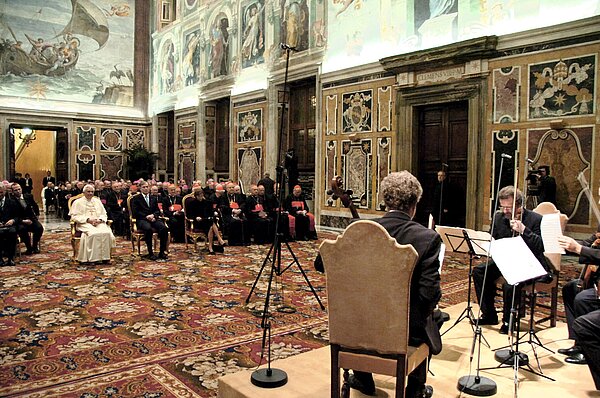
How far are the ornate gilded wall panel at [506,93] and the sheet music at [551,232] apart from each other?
18.0 ft

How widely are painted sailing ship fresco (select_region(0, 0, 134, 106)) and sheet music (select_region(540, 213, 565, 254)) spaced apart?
68.1ft

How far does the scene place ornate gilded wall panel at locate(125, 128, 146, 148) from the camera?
2197 centimetres

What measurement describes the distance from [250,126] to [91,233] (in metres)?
8.05

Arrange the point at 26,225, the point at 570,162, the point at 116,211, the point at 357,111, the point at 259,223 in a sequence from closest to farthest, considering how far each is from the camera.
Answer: the point at 570,162 → the point at 26,225 → the point at 259,223 → the point at 357,111 → the point at 116,211

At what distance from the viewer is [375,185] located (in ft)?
37.6

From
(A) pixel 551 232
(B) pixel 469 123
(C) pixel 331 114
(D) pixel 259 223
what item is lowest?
(D) pixel 259 223

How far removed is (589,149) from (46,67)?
19.7 m

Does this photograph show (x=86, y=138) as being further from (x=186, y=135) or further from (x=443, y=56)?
(x=443, y=56)

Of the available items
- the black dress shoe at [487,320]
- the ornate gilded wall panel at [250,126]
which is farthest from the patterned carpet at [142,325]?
the ornate gilded wall panel at [250,126]

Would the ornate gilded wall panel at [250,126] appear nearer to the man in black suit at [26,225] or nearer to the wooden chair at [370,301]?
the man in black suit at [26,225]

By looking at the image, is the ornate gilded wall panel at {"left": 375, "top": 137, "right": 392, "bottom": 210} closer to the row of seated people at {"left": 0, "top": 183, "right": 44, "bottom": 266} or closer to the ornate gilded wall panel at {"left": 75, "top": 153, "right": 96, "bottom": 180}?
the row of seated people at {"left": 0, "top": 183, "right": 44, "bottom": 266}

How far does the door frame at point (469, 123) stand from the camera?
9.49 metres

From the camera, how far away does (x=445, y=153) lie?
1046cm

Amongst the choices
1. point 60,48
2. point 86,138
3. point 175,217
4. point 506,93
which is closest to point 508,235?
point 506,93
